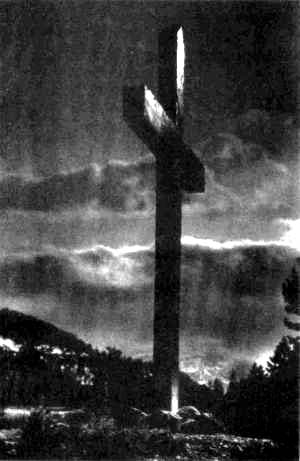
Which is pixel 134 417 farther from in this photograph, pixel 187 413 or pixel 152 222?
pixel 152 222

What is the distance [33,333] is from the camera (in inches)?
192

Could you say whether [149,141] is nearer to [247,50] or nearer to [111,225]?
[111,225]

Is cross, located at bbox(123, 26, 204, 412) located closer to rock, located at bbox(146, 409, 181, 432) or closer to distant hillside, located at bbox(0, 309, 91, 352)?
rock, located at bbox(146, 409, 181, 432)

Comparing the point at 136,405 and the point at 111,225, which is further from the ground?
the point at 111,225

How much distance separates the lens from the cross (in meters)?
4.68

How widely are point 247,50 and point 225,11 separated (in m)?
0.46

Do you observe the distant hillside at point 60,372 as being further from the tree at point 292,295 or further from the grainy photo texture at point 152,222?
the tree at point 292,295

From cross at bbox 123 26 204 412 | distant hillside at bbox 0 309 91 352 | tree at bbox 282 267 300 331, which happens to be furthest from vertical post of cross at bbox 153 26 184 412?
tree at bbox 282 267 300 331

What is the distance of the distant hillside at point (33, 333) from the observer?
15.8 feet

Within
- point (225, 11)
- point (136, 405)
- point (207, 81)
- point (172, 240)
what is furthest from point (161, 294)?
point (225, 11)

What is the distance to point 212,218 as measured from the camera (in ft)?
21.0

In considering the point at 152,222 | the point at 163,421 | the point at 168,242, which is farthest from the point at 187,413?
the point at 152,222

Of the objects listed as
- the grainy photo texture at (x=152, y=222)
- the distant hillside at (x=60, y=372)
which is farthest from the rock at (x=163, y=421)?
the distant hillside at (x=60, y=372)

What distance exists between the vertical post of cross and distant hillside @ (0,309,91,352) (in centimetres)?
70
